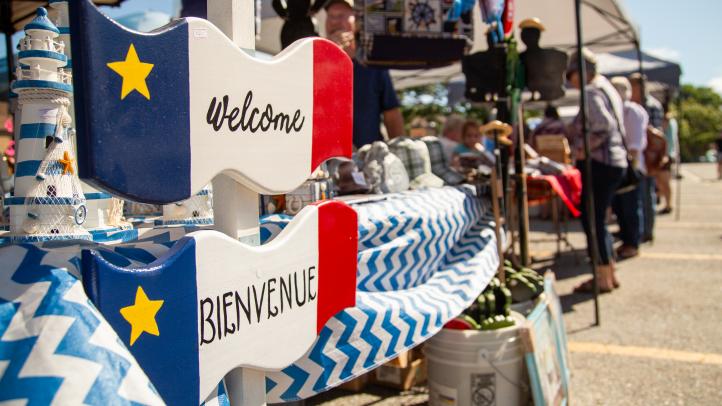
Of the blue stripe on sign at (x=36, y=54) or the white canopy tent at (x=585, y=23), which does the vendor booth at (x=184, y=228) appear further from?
the white canopy tent at (x=585, y=23)

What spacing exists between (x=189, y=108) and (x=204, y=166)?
10 cm

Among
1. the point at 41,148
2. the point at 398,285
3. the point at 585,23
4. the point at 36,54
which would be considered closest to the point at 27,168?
the point at 41,148

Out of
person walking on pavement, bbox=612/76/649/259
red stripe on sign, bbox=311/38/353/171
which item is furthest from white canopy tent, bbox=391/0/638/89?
red stripe on sign, bbox=311/38/353/171

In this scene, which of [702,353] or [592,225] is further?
[592,225]

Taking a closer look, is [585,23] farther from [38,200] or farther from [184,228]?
[38,200]

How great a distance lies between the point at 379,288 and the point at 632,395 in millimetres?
1660

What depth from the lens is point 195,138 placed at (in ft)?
2.91

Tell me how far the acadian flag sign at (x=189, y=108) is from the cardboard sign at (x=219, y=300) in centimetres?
11

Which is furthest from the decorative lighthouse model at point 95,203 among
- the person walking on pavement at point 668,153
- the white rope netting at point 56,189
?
the person walking on pavement at point 668,153

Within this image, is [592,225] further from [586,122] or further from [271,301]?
[271,301]

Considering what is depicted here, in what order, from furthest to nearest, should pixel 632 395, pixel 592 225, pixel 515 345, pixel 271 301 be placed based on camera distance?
pixel 592 225 → pixel 632 395 → pixel 515 345 → pixel 271 301

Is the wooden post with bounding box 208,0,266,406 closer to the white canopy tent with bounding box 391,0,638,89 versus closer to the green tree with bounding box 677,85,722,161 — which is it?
the white canopy tent with bounding box 391,0,638,89

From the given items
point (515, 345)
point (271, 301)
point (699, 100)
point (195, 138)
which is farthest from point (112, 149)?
point (699, 100)

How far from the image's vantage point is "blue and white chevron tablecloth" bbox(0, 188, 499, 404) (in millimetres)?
722
